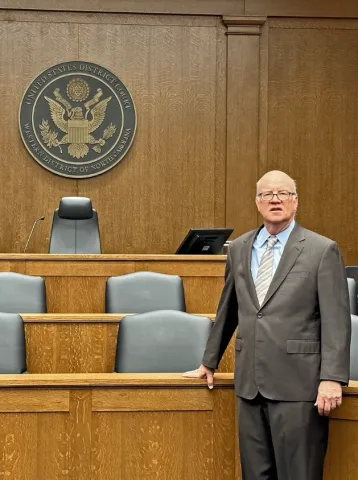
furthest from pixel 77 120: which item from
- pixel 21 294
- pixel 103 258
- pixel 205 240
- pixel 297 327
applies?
pixel 297 327

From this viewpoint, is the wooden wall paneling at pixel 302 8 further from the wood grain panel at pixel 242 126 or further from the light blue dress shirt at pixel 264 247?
the light blue dress shirt at pixel 264 247

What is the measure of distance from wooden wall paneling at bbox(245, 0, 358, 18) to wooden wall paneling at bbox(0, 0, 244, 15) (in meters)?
0.15

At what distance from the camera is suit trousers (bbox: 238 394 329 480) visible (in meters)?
2.32

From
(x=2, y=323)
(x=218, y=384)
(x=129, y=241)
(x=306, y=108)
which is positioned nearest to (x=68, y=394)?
(x=218, y=384)

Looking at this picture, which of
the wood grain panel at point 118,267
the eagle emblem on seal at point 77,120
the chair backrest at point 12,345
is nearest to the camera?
the chair backrest at point 12,345

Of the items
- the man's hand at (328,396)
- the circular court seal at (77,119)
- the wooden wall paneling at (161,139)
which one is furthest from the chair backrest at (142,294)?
the circular court seal at (77,119)

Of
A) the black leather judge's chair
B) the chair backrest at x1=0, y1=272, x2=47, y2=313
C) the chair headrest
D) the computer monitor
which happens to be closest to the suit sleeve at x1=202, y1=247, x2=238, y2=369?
the chair backrest at x1=0, y1=272, x2=47, y2=313

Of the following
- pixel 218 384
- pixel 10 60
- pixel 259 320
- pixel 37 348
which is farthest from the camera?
pixel 10 60

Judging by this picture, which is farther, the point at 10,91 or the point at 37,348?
the point at 10,91

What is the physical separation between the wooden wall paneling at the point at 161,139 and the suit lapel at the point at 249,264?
4679 millimetres

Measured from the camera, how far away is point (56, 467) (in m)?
2.48

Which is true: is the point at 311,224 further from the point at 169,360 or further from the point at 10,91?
the point at 169,360

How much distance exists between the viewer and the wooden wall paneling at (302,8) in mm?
7242

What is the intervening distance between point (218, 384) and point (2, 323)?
3.65 feet
